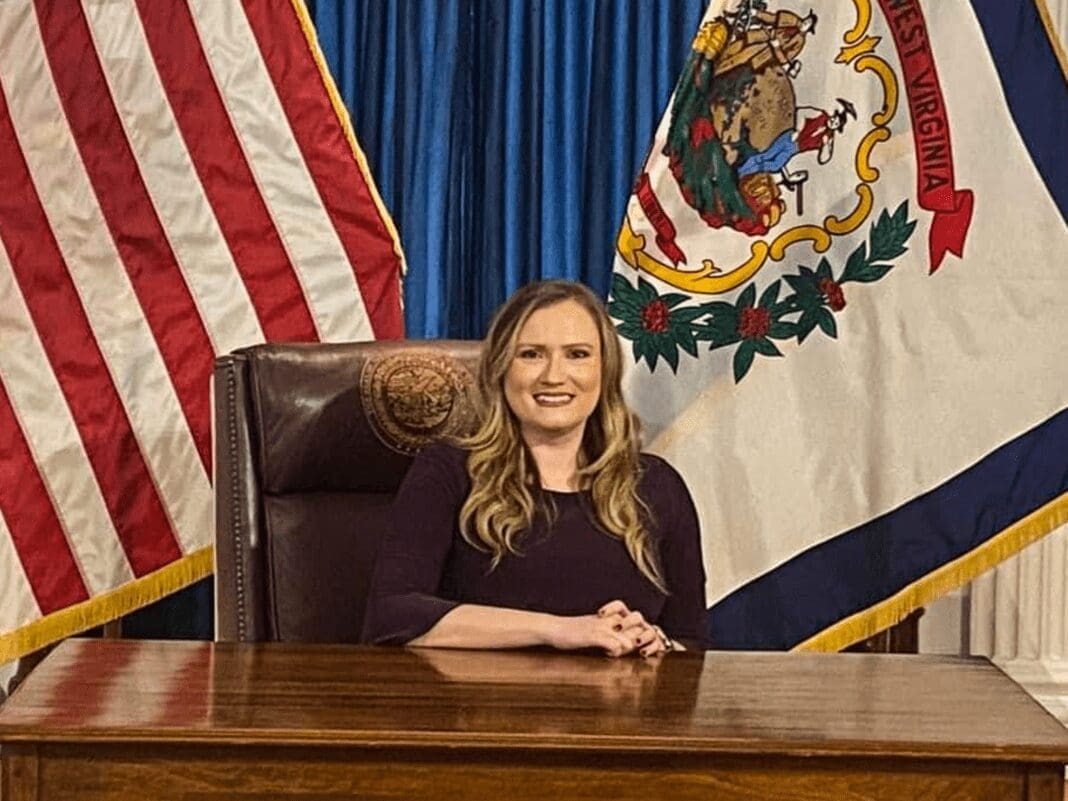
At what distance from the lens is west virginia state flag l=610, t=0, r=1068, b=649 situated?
377cm

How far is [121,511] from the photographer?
3.90m

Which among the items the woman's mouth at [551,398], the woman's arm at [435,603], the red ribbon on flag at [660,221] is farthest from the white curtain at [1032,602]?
the woman's arm at [435,603]

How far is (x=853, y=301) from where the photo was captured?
383cm

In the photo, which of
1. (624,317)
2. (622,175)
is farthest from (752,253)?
(622,175)

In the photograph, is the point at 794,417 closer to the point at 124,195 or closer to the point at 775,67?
the point at 775,67

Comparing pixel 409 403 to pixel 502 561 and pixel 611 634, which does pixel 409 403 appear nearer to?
pixel 502 561

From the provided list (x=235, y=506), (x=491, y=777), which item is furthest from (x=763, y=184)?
(x=491, y=777)

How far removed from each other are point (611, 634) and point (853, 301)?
140 cm

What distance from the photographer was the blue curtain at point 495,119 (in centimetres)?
428

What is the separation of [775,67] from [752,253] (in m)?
0.38

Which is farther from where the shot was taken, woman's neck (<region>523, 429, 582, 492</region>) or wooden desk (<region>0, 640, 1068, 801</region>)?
woman's neck (<region>523, 429, 582, 492</region>)

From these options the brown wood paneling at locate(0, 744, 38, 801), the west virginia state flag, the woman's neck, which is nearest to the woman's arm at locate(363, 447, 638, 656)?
the woman's neck

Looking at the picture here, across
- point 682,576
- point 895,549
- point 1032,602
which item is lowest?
point 1032,602

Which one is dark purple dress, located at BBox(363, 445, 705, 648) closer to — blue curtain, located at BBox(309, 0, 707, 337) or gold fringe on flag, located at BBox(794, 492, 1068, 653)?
gold fringe on flag, located at BBox(794, 492, 1068, 653)
